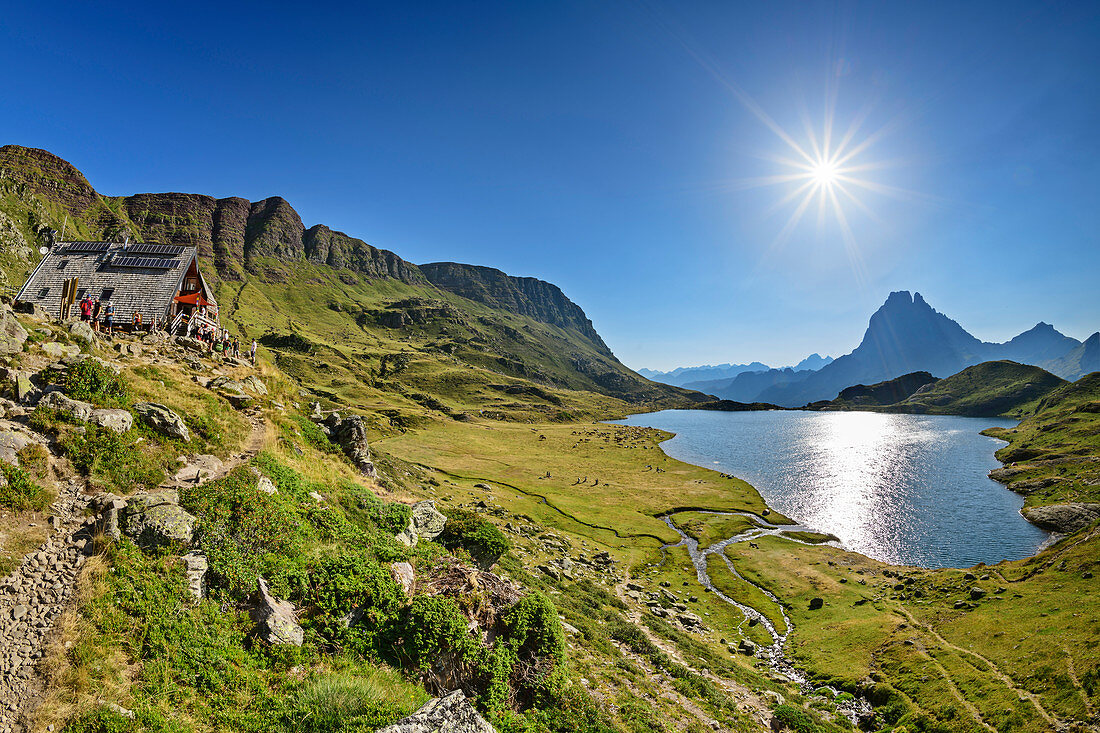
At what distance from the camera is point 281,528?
47.7 feet

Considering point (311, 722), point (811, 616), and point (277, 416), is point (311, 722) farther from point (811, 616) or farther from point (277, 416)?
point (811, 616)

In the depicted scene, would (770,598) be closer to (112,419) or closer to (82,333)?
(112,419)

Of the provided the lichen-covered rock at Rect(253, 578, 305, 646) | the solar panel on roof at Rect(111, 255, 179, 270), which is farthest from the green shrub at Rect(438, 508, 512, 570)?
the solar panel on roof at Rect(111, 255, 179, 270)

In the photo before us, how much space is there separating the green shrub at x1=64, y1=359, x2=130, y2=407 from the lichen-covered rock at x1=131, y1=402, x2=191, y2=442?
668 mm

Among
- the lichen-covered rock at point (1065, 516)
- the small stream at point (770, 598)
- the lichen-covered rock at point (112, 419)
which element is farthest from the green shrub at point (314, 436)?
the lichen-covered rock at point (1065, 516)

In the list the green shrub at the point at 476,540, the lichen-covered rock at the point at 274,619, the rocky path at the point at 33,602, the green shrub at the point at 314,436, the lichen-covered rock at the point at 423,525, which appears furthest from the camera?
the green shrub at the point at 314,436

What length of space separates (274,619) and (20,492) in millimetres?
7766

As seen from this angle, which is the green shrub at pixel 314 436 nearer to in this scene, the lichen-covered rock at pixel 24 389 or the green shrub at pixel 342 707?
the lichen-covered rock at pixel 24 389

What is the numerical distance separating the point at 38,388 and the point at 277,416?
10074 mm

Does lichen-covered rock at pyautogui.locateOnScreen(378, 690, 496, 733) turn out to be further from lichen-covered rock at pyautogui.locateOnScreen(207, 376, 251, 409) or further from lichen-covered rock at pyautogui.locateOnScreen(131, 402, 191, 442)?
lichen-covered rock at pyautogui.locateOnScreen(207, 376, 251, 409)

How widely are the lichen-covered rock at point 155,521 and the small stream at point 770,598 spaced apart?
1787 inches

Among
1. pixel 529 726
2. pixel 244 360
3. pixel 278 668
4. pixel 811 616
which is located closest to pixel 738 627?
pixel 811 616

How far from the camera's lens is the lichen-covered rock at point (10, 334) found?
16.1m

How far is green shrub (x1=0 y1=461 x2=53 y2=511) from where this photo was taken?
10.8m
